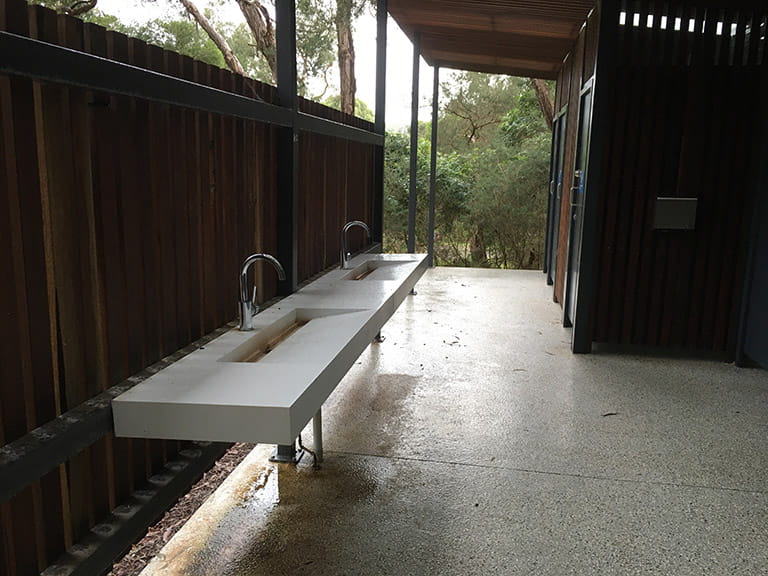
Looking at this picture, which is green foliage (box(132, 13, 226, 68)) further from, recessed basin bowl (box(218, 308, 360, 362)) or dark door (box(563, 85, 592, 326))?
recessed basin bowl (box(218, 308, 360, 362))

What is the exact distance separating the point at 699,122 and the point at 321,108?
8.42 feet

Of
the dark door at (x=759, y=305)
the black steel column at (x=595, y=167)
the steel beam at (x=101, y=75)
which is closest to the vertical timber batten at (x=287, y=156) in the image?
the steel beam at (x=101, y=75)

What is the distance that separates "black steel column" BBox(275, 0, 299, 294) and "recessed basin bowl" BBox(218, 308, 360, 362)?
0.34 metres

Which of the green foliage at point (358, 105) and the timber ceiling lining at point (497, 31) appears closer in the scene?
the timber ceiling lining at point (497, 31)

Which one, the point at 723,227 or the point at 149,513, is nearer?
the point at 149,513

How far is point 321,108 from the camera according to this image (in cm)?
373

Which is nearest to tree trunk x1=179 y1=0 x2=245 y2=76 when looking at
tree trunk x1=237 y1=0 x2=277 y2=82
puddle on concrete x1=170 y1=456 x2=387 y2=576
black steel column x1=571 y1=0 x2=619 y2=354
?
tree trunk x1=237 y1=0 x2=277 y2=82

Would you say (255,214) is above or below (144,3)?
below

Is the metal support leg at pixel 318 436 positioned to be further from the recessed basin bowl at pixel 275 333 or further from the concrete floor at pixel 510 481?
the recessed basin bowl at pixel 275 333

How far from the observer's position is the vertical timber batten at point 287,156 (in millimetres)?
2883

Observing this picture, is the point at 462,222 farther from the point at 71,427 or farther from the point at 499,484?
the point at 71,427

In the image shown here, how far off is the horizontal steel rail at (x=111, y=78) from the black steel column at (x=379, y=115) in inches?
98.4

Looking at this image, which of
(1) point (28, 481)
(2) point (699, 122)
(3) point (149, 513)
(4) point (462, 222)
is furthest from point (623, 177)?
(4) point (462, 222)

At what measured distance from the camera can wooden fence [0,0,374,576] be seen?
59.1 inches
